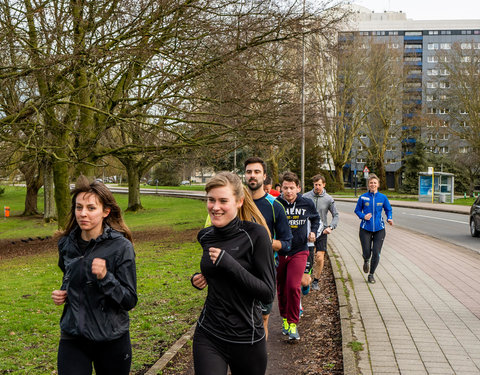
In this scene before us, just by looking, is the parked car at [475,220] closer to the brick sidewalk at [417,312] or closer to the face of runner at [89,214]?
the brick sidewalk at [417,312]

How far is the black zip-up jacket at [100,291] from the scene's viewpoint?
124 inches

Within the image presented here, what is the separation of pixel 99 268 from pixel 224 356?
35.8 inches

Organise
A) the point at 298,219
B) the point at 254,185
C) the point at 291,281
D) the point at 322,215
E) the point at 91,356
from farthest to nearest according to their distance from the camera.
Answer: the point at 322,215
the point at 298,219
the point at 291,281
the point at 254,185
the point at 91,356

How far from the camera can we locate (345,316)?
691 centimetres

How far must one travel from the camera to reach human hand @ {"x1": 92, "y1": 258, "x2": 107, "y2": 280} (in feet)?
10.1

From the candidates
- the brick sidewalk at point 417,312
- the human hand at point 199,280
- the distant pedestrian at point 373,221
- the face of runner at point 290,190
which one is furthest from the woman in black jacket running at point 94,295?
the distant pedestrian at point 373,221

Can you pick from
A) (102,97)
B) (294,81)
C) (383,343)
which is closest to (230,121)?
(294,81)

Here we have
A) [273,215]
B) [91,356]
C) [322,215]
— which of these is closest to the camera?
[91,356]

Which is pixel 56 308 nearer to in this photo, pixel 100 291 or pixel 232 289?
pixel 100 291

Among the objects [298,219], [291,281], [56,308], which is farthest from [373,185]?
[56,308]

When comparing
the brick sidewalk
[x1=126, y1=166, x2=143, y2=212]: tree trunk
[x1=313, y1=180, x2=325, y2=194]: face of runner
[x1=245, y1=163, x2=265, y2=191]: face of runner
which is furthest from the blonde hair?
[x1=126, y1=166, x2=143, y2=212]: tree trunk

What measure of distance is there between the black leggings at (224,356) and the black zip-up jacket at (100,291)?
0.51 metres

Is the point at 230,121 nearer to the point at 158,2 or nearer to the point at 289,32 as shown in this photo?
the point at 289,32

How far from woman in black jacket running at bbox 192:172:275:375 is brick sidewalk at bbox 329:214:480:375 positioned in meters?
2.15
